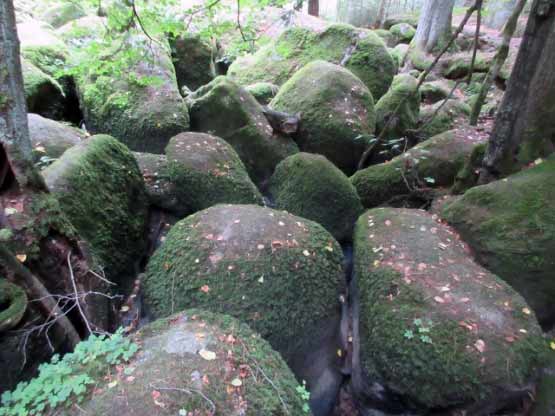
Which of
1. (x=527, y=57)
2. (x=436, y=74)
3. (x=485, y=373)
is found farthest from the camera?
(x=436, y=74)

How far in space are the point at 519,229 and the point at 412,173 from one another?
66.3 inches

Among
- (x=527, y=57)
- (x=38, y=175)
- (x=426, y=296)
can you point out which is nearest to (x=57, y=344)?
(x=38, y=175)

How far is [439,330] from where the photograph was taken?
2.72 m

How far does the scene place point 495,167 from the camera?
4148 mm

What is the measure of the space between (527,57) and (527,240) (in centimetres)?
198

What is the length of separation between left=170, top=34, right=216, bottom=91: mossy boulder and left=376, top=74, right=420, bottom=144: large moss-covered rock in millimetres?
4061

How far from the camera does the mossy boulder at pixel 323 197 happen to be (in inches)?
171

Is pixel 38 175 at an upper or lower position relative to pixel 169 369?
upper

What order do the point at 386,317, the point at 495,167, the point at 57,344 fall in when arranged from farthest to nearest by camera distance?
the point at 495,167 → the point at 386,317 → the point at 57,344

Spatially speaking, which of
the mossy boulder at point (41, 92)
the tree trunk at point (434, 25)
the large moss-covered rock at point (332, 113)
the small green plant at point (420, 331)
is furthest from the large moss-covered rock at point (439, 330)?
the tree trunk at point (434, 25)

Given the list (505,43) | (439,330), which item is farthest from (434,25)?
(439,330)

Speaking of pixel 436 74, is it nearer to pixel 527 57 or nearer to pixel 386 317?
pixel 527 57

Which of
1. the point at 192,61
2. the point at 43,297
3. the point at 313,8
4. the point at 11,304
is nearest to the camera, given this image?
the point at 11,304

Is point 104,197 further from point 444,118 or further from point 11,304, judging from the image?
point 444,118
